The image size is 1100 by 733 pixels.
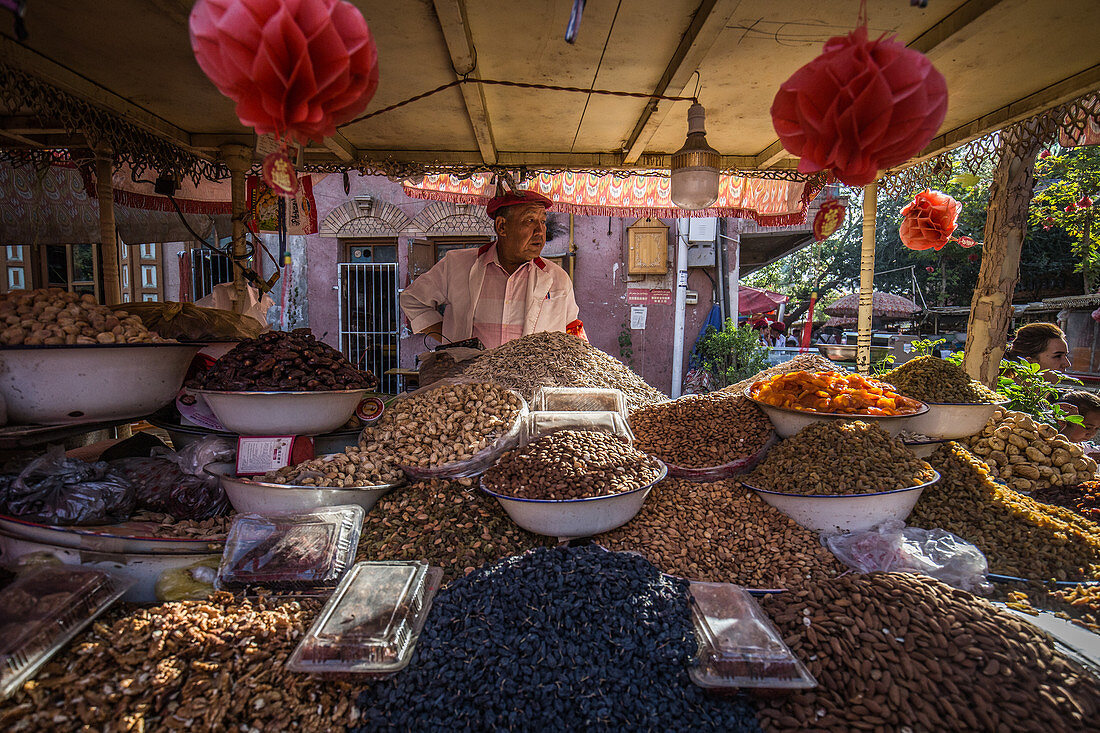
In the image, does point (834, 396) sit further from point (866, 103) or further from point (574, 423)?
point (866, 103)

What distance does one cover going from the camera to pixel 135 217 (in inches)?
186

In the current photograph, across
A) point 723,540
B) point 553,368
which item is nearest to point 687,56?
point 553,368

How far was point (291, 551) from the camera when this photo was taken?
1.57 metres

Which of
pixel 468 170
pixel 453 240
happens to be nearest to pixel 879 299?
pixel 453 240

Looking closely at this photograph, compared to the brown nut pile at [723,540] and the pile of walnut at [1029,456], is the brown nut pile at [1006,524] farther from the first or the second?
the brown nut pile at [723,540]

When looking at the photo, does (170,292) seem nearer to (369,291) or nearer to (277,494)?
(369,291)

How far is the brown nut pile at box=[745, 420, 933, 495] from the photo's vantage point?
1854mm

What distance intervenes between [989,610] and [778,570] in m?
0.53

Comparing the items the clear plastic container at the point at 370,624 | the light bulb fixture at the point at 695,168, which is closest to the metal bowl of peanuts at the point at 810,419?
the light bulb fixture at the point at 695,168

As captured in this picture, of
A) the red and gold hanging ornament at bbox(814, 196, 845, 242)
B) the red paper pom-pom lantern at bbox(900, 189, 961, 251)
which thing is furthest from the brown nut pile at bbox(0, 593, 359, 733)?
the red paper pom-pom lantern at bbox(900, 189, 961, 251)

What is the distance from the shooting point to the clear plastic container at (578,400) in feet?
7.89

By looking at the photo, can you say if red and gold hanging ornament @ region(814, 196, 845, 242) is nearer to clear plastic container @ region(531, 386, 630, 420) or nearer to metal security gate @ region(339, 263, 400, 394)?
clear plastic container @ region(531, 386, 630, 420)

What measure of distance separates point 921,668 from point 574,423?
1322mm

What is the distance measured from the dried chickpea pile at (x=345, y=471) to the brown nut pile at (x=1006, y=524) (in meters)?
2.02
